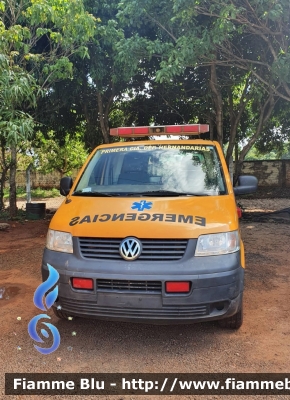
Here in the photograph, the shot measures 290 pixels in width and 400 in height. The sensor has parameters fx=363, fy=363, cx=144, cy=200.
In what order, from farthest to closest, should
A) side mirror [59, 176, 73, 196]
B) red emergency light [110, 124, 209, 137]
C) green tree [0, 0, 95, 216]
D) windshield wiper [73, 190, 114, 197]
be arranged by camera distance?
green tree [0, 0, 95, 216]
red emergency light [110, 124, 209, 137]
side mirror [59, 176, 73, 196]
windshield wiper [73, 190, 114, 197]

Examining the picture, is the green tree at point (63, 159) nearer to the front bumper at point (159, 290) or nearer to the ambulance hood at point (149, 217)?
the ambulance hood at point (149, 217)

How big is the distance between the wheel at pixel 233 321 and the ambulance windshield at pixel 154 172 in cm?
116

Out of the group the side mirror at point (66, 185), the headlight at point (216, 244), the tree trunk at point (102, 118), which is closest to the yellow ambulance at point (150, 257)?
the headlight at point (216, 244)

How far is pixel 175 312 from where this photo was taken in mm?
2877

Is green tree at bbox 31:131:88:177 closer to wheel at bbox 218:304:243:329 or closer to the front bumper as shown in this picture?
wheel at bbox 218:304:243:329

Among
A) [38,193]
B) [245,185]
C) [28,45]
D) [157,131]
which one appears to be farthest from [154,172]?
[38,193]

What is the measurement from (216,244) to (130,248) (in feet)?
2.34

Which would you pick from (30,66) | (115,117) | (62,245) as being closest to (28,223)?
(30,66)

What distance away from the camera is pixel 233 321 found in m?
3.41

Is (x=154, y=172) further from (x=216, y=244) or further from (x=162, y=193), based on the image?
(x=216, y=244)

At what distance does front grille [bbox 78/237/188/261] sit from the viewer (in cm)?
293

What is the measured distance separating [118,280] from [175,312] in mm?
518

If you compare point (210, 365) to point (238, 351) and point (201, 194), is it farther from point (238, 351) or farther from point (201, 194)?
point (201, 194)

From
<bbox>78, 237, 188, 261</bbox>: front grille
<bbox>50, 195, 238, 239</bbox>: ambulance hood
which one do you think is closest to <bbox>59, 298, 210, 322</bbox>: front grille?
<bbox>78, 237, 188, 261</bbox>: front grille
